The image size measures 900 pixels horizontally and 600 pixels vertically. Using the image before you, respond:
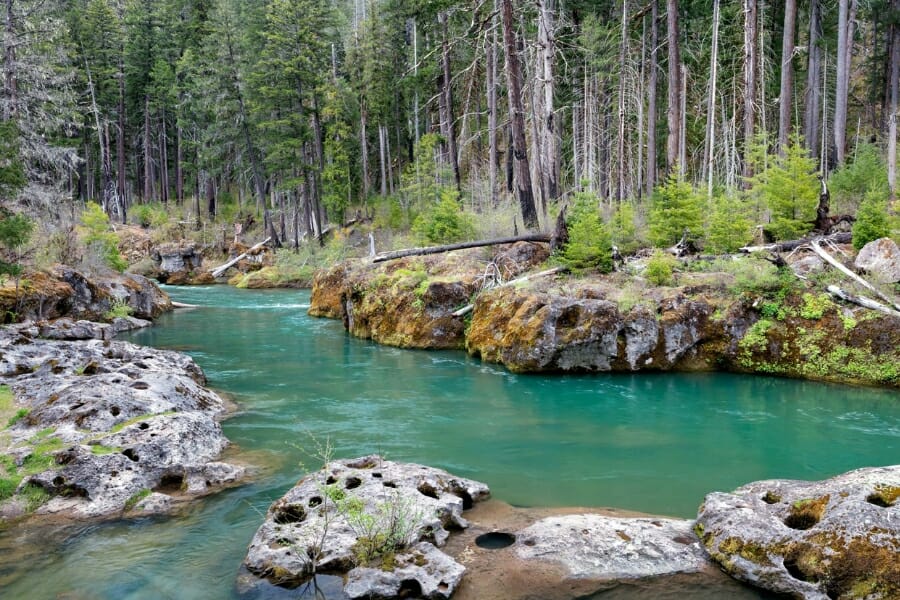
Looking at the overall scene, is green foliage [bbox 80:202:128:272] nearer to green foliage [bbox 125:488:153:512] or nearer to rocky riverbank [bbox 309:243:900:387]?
rocky riverbank [bbox 309:243:900:387]

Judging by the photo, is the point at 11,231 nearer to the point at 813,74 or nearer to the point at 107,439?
the point at 107,439

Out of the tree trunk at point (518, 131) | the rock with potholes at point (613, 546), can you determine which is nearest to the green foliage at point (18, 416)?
the rock with potholes at point (613, 546)

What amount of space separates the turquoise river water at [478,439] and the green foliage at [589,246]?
11.8 ft

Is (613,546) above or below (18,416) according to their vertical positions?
below

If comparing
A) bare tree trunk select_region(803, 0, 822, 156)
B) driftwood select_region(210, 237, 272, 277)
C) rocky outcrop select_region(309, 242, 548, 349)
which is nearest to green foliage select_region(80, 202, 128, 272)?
driftwood select_region(210, 237, 272, 277)

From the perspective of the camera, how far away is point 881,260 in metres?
12.2

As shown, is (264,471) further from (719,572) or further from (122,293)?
(122,293)

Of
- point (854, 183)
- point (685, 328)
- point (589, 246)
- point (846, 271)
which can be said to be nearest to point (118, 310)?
point (589, 246)

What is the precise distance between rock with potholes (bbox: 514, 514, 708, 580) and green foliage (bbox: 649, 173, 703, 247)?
11589mm

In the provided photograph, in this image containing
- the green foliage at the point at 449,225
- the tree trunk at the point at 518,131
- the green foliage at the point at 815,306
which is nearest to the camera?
the green foliage at the point at 815,306

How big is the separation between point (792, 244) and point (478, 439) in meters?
10.00

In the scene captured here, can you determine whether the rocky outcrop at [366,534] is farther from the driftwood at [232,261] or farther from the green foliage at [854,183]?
the driftwood at [232,261]

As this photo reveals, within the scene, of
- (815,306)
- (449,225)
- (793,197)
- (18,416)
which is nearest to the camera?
(18,416)

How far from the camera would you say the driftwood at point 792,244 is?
46.6ft
